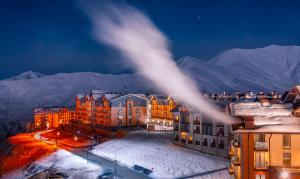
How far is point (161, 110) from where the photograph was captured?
311 feet

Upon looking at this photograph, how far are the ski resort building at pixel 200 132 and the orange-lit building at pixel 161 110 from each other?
19332 millimetres

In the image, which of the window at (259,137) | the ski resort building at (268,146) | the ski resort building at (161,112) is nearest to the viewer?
the ski resort building at (268,146)

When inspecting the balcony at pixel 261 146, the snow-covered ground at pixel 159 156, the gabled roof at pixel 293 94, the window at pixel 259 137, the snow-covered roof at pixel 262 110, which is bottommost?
the snow-covered ground at pixel 159 156

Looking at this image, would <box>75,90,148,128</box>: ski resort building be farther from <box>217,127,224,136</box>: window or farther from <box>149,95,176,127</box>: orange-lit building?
<box>217,127,224,136</box>: window

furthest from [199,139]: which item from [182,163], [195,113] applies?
[182,163]

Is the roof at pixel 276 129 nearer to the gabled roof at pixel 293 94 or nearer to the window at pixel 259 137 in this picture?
the window at pixel 259 137

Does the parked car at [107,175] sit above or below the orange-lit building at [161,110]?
below

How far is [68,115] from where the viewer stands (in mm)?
130750

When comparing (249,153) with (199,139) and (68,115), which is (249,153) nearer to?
(199,139)

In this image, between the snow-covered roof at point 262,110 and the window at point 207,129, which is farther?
the window at point 207,129

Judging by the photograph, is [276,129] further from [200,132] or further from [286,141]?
[200,132]

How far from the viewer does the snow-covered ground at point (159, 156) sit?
173 ft

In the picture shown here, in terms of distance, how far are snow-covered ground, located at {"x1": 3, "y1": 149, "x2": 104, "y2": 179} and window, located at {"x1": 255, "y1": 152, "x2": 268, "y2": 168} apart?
31.0 metres

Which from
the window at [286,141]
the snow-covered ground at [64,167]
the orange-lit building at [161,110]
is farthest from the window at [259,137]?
the orange-lit building at [161,110]
